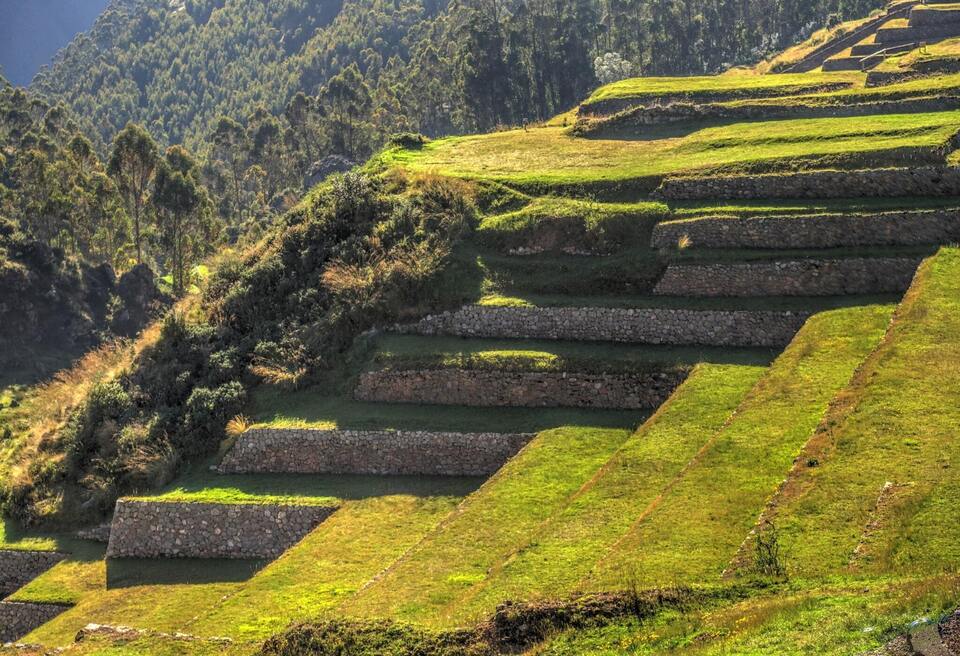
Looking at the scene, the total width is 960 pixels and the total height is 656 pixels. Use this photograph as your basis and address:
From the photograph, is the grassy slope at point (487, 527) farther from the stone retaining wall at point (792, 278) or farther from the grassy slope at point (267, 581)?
the stone retaining wall at point (792, 278)

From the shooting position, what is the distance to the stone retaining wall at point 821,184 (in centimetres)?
4391

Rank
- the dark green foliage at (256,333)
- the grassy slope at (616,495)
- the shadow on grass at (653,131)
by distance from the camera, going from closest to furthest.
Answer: the grassy slope at (616,495) < the dark green foliage at (256,333) < the shadow on grass at (653,131)

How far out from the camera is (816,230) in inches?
1697

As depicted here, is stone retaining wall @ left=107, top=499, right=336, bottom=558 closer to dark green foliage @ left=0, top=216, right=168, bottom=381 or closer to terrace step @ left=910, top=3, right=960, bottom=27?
dark green foliage @ left=0, top=216, right=168, bottom=381

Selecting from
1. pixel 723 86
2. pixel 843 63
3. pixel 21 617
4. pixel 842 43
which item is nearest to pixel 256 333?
pixel 21 617

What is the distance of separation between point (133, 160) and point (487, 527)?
6577 centimetres

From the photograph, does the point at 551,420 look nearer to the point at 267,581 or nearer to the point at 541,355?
the point at 541,355

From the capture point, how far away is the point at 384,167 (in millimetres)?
58812

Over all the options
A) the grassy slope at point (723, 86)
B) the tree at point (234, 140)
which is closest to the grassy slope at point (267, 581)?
the grassy slope at point (723, 86)

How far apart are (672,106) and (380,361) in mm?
29260

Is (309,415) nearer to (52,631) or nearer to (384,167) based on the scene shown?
(52,631)

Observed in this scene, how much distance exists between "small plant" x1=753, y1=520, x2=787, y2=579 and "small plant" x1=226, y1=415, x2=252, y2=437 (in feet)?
78.8

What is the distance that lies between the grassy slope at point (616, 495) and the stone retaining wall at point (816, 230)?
26.3 ft

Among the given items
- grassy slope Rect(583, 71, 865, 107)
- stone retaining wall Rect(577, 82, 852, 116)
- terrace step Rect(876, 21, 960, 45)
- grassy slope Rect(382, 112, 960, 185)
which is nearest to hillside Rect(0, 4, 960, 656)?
grassy slope Rect(382, 112, 960, 185)
